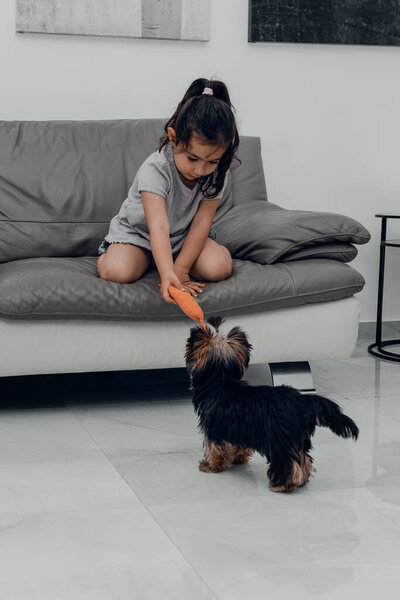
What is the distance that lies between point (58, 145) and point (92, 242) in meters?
0.38

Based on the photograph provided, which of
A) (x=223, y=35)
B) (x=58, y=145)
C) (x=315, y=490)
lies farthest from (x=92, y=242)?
(x=315, y=490)

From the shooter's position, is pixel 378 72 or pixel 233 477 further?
pixel 378 72

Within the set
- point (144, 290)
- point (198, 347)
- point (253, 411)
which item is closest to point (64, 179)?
point (144, 290)

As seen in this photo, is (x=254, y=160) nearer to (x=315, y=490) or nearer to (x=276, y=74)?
(x=276, y=74)

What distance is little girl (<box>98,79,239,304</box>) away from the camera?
2.15 meters

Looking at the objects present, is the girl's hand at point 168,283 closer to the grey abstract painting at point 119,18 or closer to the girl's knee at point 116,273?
the girl's knee at point 116,273

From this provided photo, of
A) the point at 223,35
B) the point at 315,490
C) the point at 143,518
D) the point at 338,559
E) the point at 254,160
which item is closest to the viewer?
the point at 338,559

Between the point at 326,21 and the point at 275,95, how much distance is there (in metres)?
0.36

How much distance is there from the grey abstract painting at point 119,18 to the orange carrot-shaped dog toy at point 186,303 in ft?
4.77

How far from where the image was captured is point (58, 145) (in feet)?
9.39

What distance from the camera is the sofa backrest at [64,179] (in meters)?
2.75

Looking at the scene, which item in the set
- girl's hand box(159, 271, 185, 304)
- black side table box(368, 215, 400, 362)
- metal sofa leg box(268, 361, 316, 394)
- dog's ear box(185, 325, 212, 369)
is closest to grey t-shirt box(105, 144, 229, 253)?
girl's hand box(159, 271, 185, 304)

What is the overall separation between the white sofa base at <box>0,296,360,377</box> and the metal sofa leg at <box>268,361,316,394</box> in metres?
0.05

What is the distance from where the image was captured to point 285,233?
2.51 meters
